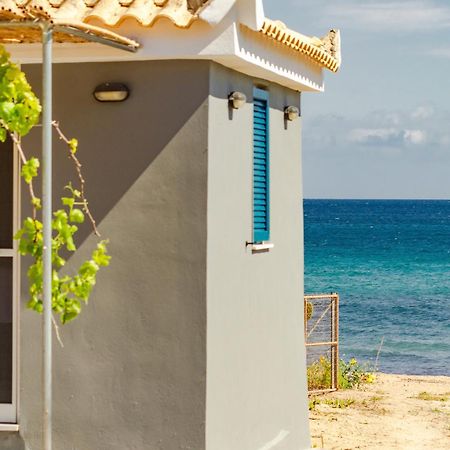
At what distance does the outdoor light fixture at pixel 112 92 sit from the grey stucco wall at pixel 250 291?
2.42 feet

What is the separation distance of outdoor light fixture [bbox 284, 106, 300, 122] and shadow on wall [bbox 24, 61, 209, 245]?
266cm

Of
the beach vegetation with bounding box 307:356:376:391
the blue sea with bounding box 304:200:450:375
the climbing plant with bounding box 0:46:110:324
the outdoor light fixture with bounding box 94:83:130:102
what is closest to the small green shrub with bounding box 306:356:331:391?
the beach vegetation with bounding box 307:356:376:391

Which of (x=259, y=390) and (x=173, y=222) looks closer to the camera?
(x=173, y=222)

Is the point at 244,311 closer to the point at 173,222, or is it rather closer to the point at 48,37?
the point at 173,222

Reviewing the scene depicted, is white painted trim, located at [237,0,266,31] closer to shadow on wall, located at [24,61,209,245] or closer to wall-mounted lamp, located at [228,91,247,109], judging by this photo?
shadow on wall, located at [24,61,209,245]

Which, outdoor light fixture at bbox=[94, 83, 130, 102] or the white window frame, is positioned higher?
outdoor light fixture at bbox=[94, 83, 130, 102]

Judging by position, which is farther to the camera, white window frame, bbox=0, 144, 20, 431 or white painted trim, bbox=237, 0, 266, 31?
white window frame, bbox=0, 144, 20, 431

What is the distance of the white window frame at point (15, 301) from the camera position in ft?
35.1

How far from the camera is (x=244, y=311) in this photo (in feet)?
37.7

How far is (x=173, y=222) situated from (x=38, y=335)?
58.9 inches

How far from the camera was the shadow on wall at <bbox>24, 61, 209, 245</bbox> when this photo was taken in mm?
10477

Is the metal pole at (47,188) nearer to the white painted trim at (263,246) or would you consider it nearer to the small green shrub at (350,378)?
the white painted trim at (263,246)

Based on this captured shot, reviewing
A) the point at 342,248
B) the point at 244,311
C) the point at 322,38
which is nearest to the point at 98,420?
the point at 244,311

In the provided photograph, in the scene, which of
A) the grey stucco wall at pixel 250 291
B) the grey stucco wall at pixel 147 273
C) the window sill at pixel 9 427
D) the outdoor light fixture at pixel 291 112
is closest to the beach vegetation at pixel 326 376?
the grey stucco wall at pixel 250 291
